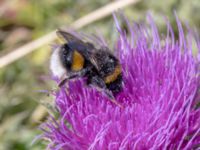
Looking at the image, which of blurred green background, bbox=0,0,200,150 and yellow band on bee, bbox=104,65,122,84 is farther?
blurred green background, bbox=0,0,200,150

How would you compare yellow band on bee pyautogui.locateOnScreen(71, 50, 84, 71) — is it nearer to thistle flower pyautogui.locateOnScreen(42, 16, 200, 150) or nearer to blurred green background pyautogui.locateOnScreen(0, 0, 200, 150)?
thistle flower pyautogui.locateOnScreen(42, 16, 200, 150)

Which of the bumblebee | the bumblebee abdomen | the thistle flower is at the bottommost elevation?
the thistle flower

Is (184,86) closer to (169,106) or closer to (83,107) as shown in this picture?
(169,106)

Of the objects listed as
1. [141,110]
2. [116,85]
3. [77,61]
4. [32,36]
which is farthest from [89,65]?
[32,36]

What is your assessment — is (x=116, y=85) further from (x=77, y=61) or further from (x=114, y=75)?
(x=77, y=61)

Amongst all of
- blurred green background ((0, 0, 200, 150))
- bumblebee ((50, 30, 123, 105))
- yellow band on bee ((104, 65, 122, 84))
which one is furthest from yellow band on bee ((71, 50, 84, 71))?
blurred green background ((0, 0, 200, 150))

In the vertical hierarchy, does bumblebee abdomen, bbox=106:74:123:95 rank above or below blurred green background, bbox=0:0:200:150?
below
